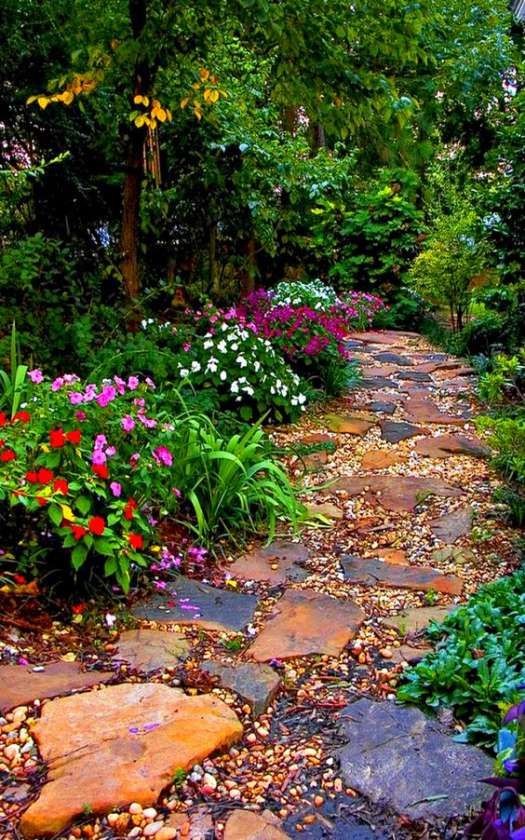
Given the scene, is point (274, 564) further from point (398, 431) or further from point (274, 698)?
point (398, 431)

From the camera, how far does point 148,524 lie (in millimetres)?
2283

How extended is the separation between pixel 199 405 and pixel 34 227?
2.18 m

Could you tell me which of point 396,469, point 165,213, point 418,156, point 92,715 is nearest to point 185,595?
point 92,715

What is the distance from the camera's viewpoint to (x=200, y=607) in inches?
85.4

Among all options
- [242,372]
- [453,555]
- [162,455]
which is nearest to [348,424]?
[242,372]

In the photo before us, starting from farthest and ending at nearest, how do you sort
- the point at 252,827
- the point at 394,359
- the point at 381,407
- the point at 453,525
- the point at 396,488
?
the point at 394,359 < the point at 381,407 < the point at 396,488 < the point at 453,525 < the point at 252,827

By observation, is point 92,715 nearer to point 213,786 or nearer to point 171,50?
point 213,786

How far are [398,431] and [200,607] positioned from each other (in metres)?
2.28

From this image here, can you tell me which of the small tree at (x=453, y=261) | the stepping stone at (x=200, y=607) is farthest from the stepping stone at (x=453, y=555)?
the small tree at (x=453, y=261)

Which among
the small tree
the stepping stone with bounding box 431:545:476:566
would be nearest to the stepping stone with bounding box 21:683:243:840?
the stepping stone with bounding box 431:545:476:566

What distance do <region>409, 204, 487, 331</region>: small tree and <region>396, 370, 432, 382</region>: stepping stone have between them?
1261mm

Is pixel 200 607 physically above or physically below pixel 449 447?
below

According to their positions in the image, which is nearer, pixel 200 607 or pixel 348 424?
pixel 200 607

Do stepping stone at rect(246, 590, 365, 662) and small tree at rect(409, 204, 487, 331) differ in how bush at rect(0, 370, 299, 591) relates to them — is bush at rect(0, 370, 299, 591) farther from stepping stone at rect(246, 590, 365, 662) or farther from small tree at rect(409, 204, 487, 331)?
small tree at rect(409, 204, 487, 331)
